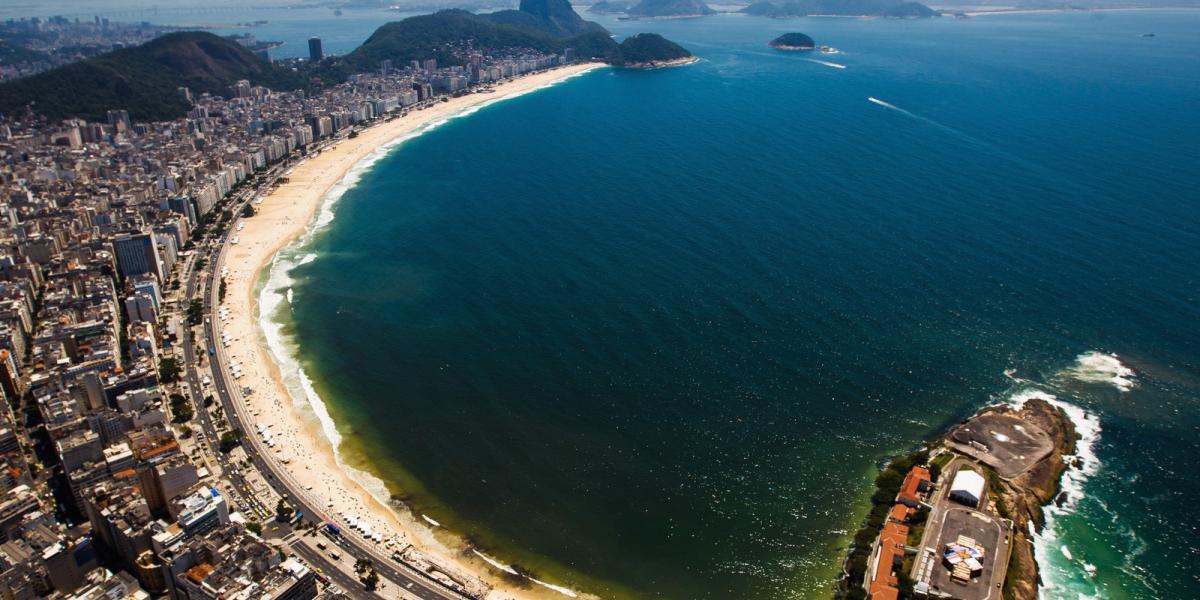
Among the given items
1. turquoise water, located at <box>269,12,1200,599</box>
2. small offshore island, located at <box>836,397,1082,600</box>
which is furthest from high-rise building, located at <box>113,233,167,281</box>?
small offshore island, located at <box>836,397,1082,600</box>

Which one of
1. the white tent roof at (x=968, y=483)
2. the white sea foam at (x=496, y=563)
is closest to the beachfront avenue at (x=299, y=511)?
the white sea foam at (x=496, y=563)

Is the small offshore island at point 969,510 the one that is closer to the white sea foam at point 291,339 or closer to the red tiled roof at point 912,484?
the red tiled roof at point 912,484

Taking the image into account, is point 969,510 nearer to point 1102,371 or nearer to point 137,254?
point 1102,371

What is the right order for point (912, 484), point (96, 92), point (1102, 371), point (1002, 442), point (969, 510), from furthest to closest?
point (96, 92)
point (1102, 371)
point (1002, 442)
point (912, 484)
point (969, 510)

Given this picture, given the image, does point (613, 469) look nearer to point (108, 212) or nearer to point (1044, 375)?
point (1044, 375)

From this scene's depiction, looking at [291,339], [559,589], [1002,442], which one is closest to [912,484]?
[1002,442]

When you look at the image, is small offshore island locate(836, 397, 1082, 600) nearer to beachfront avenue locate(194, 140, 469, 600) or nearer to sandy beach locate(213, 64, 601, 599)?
sandy beach locate(213, 64, 601, 599)
